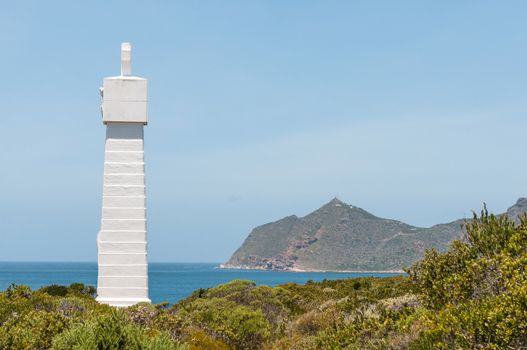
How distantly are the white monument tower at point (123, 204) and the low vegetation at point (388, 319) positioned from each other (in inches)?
91.7

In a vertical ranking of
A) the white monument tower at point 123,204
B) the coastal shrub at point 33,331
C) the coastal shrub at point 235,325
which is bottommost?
the coastal shrub at point 235,325

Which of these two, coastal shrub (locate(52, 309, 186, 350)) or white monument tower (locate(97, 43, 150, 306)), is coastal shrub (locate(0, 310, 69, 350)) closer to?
coastal shrub (locate(52, 309, 186, 350))

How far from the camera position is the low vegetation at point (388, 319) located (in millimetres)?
12273

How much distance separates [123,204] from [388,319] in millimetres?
11787

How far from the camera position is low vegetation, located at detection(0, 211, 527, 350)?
1227 cm

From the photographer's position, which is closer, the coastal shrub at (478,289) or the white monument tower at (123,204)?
the coastal shrub at (478,289)

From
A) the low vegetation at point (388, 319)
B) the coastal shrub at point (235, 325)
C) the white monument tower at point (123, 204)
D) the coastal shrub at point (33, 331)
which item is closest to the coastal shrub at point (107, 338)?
the low vegetation at point (388, 319)

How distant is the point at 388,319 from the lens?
17.0 meters

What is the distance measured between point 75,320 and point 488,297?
9.57 metres

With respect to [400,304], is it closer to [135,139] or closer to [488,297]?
[488,297]

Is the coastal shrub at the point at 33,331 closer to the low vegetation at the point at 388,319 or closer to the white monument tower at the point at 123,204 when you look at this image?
the low vegetation at the point at 388,319

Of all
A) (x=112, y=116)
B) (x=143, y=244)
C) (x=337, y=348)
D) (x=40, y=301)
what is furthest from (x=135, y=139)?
Result: (x=337, y=348)

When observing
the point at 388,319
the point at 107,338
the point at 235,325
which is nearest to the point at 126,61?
the point at 235,325

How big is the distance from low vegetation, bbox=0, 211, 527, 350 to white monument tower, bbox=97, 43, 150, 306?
7.64 feet
